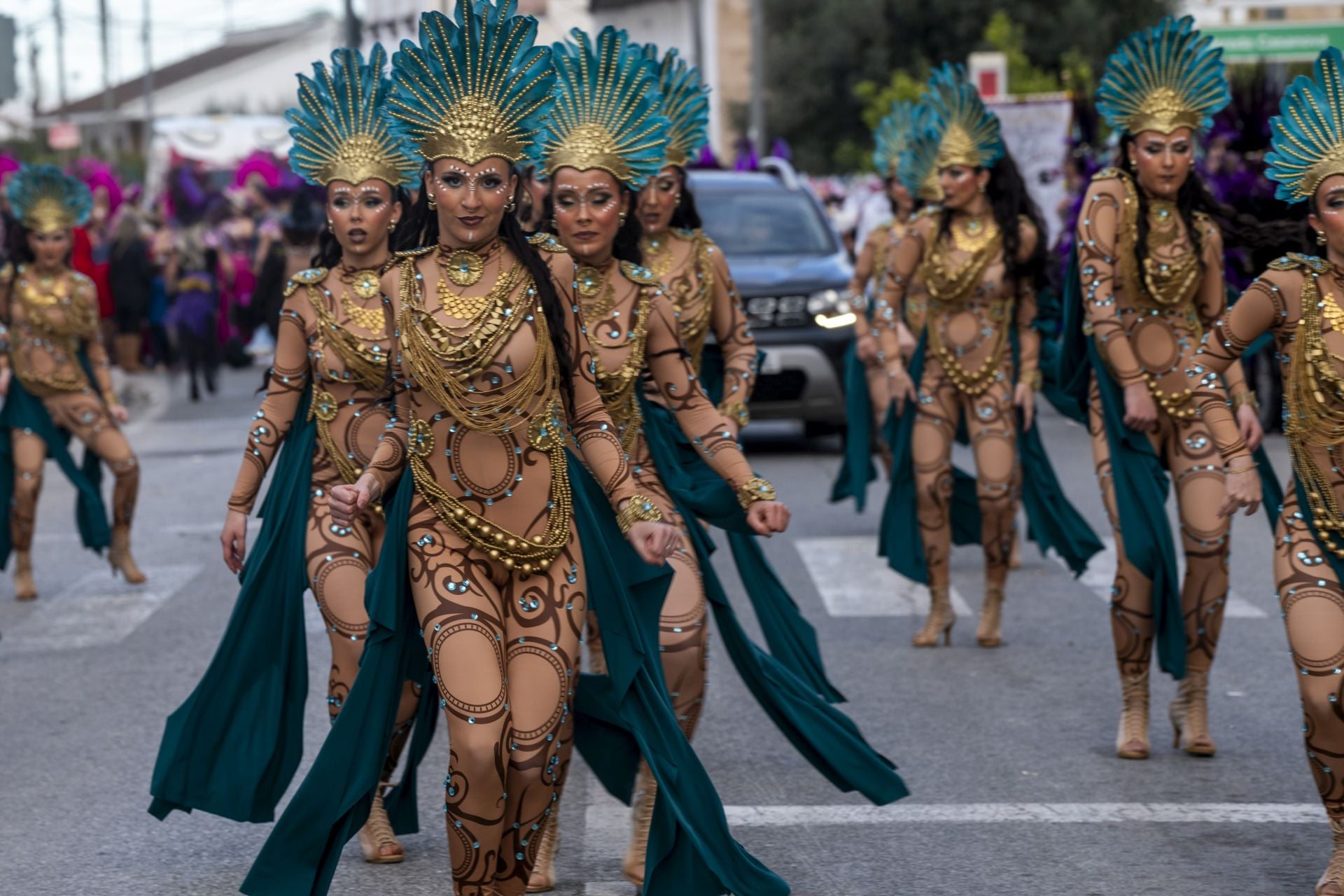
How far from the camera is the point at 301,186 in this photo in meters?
21.6

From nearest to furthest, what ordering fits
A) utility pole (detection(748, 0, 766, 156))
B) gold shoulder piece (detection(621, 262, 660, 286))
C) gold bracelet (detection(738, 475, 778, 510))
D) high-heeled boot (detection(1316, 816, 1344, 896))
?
gold bracelet (detection(738, 475, 778, 510)) → high-heeled boot (detection(1316, 816, 1344, 896)) → gold shoulder piece (detection(621, 262, 660, 286)) → utility pole (detection(748, 0, 766, 156))

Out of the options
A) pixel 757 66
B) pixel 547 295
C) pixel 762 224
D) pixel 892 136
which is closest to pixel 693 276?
pixel 547 295

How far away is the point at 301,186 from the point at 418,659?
17.2m

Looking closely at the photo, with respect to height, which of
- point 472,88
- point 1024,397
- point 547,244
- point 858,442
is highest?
point 472,88

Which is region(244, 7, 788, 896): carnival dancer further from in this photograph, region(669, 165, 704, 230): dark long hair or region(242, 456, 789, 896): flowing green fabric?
region(669, 165, 704, 230): dark long hair

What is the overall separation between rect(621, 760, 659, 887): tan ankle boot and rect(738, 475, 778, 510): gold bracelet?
89 centimetres

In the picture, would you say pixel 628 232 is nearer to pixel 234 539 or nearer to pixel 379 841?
pixel 234 539

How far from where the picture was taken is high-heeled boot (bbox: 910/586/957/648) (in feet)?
29.6

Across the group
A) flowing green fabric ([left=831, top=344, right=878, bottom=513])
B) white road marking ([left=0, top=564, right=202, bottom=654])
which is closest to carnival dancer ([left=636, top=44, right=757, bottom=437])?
white road marking ([left=0, top=564, right=202, bottom=654])

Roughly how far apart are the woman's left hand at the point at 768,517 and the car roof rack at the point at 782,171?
12150mm

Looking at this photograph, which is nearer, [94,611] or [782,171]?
[94,611]

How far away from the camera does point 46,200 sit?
1045 centimetres

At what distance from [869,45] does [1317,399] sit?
48.0 m

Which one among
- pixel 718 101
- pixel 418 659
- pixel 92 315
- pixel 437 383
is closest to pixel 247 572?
pixel 418 659
